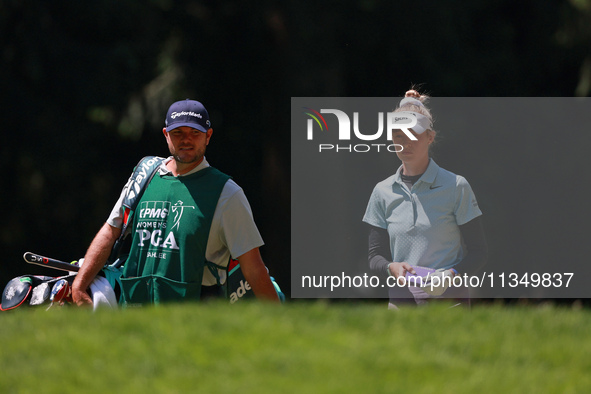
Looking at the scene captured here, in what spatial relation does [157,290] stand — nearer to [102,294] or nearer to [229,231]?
[102,294]

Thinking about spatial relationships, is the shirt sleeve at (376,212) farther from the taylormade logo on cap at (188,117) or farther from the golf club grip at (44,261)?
the golf club grip at (44,261)

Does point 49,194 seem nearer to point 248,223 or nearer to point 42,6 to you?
point 42,6

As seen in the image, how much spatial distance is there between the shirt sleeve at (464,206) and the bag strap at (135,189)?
2162 mm

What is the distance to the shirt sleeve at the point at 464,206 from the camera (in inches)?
257

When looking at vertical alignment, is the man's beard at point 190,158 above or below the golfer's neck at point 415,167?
below

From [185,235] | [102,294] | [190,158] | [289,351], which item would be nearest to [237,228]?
[185,235]

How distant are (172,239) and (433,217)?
204cm

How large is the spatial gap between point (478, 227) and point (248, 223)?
1.94 metres

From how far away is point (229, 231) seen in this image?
17.9 ft

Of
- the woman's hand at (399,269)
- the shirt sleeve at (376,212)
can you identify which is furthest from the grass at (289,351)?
the shirt sleeve at (376,212)

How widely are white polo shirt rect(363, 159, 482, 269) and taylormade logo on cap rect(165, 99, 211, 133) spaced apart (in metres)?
1.77

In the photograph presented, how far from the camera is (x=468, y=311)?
500 cm

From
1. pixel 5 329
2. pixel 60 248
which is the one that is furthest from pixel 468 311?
pixel 60 248

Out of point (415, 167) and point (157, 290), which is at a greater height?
point (415, 167)
